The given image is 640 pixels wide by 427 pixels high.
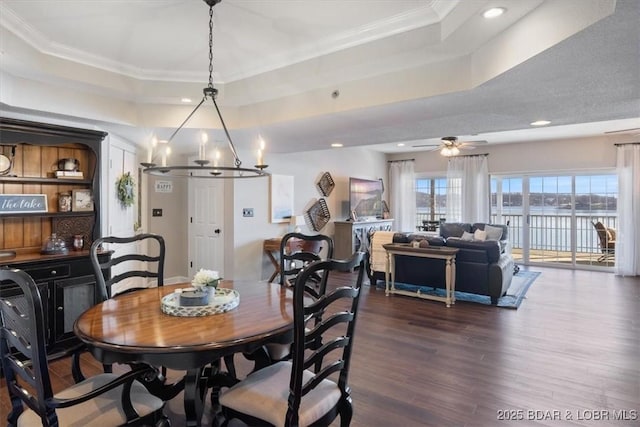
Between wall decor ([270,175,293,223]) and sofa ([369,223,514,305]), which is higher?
wall decor ([270,175,293,223])

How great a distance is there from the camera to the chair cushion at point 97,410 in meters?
1.56

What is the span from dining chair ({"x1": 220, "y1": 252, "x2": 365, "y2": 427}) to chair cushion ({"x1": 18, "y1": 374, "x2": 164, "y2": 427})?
367mm

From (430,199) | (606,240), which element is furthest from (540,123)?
(430,199)

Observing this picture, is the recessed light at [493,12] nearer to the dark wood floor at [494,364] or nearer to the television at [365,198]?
the dark wood floor at [494,364]

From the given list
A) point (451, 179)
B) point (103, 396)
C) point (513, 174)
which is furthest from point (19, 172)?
point (513, 174)

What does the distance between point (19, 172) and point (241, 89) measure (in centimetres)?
229

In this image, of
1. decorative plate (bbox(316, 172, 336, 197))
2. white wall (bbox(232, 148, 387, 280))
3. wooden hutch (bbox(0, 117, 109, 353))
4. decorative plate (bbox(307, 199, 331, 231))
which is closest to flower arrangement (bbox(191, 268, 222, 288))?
wooden hutch (bbox(0, 117, 109, 353))

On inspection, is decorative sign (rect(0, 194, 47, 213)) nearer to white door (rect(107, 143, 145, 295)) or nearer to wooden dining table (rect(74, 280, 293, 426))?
white door (rect(107, 143, 145, 295))

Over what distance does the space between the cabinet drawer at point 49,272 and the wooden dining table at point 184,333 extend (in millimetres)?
1351

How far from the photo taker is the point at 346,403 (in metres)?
1.81

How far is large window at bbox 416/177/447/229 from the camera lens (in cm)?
921

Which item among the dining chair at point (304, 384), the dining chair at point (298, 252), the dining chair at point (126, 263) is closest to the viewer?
the dining chair at point (304, 384)

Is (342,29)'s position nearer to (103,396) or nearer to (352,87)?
(352,87)

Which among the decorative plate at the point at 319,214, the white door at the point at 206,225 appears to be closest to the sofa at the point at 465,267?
the decorative plate at the point at 319,214
